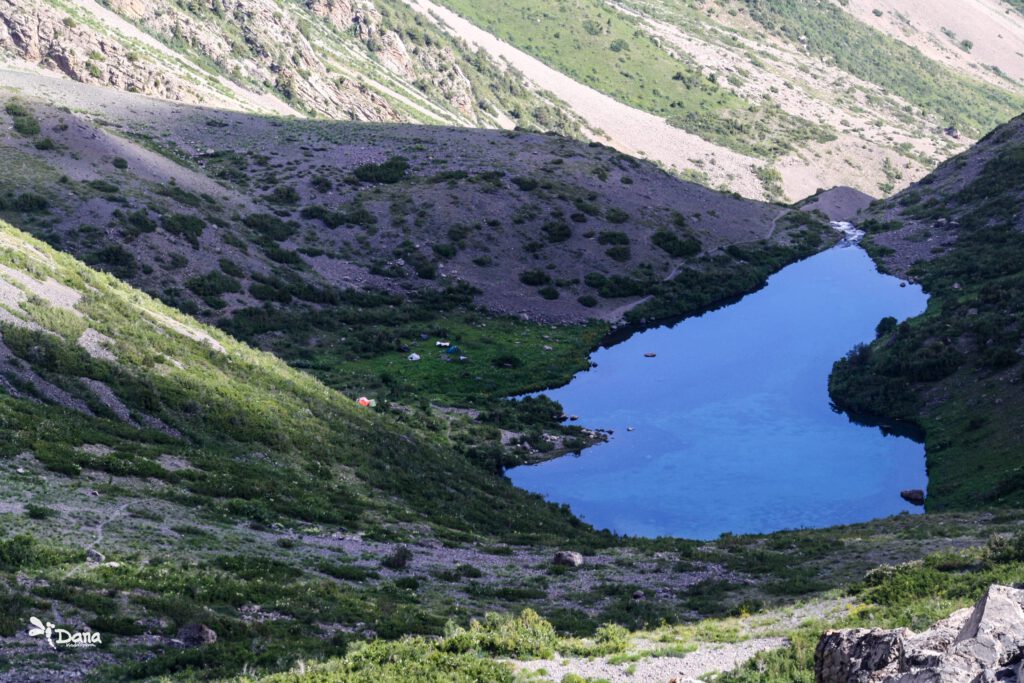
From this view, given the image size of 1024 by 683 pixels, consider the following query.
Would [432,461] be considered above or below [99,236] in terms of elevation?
below

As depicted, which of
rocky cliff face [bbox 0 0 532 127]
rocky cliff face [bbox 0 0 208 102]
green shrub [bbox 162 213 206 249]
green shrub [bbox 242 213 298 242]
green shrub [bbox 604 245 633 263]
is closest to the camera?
green shrub [bbox 162 213 206 249]

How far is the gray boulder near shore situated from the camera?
16547 millimetres

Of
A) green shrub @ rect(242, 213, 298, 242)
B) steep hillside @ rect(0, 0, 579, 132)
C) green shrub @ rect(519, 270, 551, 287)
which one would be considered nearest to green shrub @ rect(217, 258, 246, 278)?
green shrub @ rect(242, 213, 298, 242)

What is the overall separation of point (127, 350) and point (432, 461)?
52.2ft

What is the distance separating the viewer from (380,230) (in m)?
106

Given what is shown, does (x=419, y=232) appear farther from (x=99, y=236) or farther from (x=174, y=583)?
(x=174, y=583)

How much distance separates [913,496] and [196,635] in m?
48.0

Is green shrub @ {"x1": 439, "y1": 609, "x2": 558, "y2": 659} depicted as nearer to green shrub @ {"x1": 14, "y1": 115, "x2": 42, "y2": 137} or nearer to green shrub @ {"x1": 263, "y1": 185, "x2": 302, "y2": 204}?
green shrub @ {"x1": 14, "y1": 115, "x2": 42, "y2": 137}

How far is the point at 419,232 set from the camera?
10600 cm

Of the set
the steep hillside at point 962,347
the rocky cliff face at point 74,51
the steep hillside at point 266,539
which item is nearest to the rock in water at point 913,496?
the steep hillside at point 962,347

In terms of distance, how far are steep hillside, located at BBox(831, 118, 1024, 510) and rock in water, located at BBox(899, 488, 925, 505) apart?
33.8 inches

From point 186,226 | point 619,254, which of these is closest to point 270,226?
point 186,226

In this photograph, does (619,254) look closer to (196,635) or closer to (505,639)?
(505,639)

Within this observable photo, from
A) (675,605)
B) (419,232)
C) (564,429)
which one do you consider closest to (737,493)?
(564,429)
